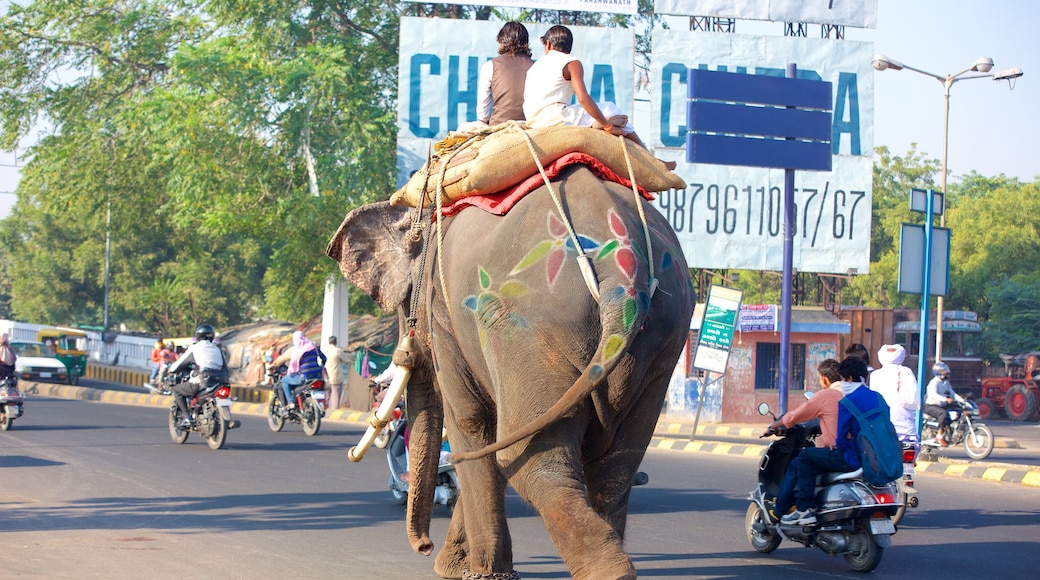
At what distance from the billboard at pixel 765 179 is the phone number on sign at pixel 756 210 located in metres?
0.02

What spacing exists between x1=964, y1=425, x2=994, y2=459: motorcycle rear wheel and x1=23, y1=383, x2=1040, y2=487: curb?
0.97 m

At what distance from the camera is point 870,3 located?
72.7 feet

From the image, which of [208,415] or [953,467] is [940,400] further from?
[208,415]

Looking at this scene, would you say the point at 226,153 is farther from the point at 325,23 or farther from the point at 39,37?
the point at 39,37

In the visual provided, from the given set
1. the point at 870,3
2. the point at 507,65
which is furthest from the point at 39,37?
the point at 507,65

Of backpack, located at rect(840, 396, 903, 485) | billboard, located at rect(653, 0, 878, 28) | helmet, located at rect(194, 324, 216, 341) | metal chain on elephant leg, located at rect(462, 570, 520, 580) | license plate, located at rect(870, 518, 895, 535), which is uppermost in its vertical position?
billboard, located at rect(653, 0, 878, 28)

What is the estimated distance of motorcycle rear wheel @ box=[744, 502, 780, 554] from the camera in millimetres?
8000

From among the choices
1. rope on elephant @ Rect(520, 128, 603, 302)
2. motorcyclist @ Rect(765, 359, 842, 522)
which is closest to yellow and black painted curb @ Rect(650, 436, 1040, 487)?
motorcyclist @ Rect(765, 359, 842, 522)

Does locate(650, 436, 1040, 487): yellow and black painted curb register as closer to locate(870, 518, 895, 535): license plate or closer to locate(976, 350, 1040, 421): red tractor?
locate(870, 518, 895, 535): license plate

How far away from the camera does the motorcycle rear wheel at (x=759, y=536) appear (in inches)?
315

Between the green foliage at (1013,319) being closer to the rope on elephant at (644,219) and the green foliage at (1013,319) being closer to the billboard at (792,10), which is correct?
the billboard at (792,10)

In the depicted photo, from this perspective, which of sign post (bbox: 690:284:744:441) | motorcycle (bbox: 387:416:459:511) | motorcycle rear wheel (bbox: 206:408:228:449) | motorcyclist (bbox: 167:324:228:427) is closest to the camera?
motorcycle (bbox: 387:416:459:511)

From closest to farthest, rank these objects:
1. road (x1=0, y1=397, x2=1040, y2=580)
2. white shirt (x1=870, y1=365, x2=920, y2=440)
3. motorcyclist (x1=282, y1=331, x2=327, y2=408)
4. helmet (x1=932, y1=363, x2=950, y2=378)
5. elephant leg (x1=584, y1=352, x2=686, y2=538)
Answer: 1. elephant leg (x1=584, y1=352, x2=686, y2=538)
2. road (x1=0, y1=397, x2=1040, y2=580)
3. white shirt (x1=870, y1=365, x2=920, y2=440)
4. helmet (x1=932, y1=363, x2=950, y2=378)
5. motorcyclist (x1=282, y1=331, x2=327, y2=408)

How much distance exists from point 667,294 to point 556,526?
0.84m
